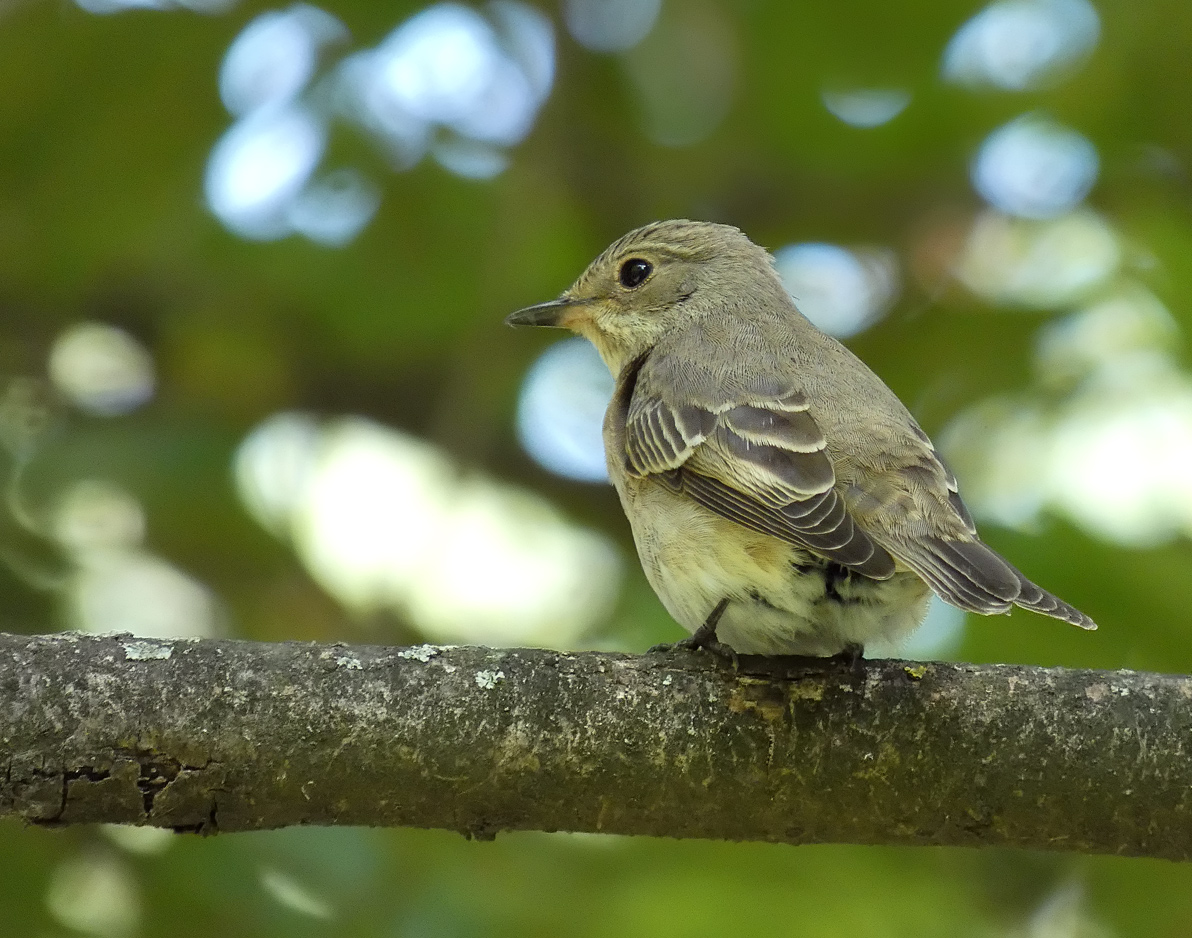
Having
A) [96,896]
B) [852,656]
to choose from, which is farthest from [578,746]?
[96,896]

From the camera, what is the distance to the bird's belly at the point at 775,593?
3914 millimetres

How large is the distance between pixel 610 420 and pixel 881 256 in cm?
205

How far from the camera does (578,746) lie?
3303 millimetres

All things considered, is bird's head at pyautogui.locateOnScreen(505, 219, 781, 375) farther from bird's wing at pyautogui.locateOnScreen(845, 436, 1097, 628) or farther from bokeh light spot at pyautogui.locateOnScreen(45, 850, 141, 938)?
bokeh light spot at pyautogui.locateOnScreen(45, 850, 141, 938)

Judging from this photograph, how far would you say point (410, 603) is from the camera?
5836 mm

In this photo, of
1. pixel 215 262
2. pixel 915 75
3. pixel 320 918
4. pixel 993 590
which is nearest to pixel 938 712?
pixel 993 590

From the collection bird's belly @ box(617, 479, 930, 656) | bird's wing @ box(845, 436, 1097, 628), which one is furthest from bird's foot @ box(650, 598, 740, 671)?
bird's wing @ box(845, 436, 1097, 628)

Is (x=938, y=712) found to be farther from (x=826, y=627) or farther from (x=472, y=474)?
(x=472, y=474)

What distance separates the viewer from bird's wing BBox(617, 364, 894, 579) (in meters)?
3.70

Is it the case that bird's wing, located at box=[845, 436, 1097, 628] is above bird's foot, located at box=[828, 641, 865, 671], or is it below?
above

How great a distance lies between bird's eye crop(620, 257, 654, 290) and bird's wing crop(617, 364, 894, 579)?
952 millimetres

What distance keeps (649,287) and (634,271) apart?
0.10 metres

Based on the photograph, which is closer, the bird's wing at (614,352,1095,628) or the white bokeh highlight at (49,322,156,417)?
the bird's wing at (614,352,1095,628)

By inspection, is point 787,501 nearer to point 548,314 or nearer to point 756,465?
point 756,465
